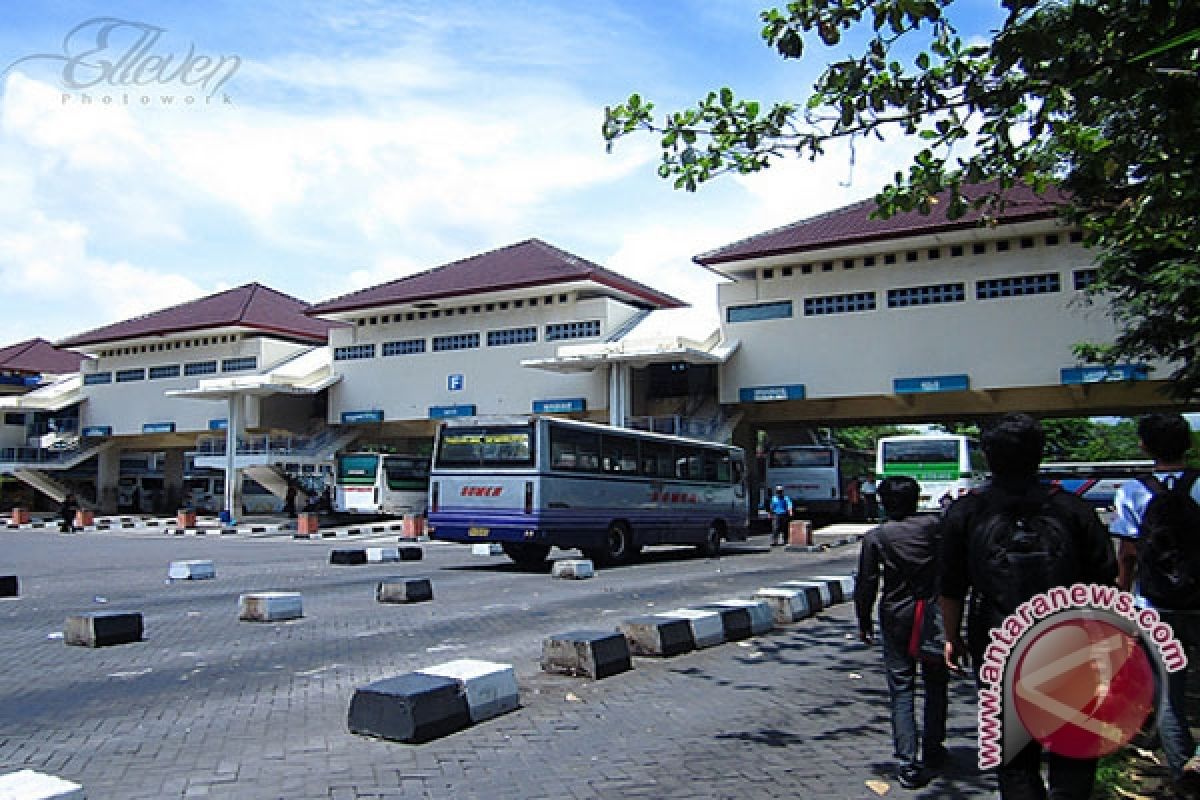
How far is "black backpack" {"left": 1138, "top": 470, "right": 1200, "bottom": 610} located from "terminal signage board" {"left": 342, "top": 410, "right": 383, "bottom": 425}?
126ft

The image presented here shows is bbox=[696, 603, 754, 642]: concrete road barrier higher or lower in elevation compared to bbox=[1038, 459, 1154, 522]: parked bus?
lower

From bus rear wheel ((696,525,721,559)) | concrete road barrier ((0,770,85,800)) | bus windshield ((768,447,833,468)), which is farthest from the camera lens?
bus windshield ((768,447,833,468))

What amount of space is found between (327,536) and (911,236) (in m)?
21.5

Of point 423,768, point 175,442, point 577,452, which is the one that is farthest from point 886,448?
point 175,442

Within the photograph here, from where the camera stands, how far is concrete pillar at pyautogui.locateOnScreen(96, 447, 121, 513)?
166 ft

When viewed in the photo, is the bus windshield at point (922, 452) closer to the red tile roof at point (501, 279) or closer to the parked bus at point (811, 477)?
the parked bus at point (811, 477)

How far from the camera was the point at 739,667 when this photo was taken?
7.61 meters

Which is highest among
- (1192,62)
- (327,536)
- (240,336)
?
(240,336)

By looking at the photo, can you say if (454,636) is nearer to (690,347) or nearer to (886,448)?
(690,347)

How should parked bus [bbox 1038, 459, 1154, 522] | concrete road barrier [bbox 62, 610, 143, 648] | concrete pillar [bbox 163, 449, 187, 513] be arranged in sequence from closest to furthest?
concrete road barrier [bbox 62, 610, 143, 648], parked bus [bbox 1038, 459, 1154, 522], concrete pillar [bbox 163, 449, 187, 513]

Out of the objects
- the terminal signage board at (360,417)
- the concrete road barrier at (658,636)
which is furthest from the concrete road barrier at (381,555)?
the terminal signage board at (360,417)

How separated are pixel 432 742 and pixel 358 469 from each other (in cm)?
3164

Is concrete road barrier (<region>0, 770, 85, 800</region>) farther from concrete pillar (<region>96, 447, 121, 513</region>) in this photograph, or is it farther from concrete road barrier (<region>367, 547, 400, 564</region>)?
concrete pillar (<region>96, 447, 121, 513</region>)

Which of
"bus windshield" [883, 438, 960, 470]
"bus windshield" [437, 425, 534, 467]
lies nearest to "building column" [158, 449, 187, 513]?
"bus windshield" [883, 438, 960, 470]
